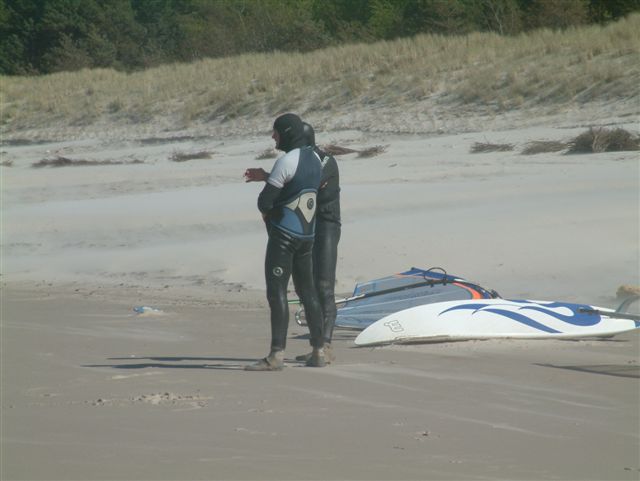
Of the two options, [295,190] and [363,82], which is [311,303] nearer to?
[295,190]

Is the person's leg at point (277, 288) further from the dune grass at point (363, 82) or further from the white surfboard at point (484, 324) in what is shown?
the dune grass at point (363, 82)

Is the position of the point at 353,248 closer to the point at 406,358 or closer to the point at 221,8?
the point at 406,358

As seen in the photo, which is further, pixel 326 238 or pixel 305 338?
pixel 305 338

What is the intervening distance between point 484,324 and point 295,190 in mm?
2151

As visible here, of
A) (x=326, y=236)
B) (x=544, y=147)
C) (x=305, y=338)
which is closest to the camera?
(x=326, y=236)

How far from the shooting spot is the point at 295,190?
6.80 m

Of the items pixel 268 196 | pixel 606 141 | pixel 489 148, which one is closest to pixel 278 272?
pixel 268 196

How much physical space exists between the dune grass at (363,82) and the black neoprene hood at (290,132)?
13.8 m

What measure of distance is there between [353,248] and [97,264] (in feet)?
10.4

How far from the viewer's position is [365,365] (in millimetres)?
7223

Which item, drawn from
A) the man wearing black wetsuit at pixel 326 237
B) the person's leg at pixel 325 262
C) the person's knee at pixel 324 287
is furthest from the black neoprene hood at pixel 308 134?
the person's knee at pixel 324 287

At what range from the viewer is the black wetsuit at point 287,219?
6777 millimetres

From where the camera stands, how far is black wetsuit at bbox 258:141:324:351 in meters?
6.78

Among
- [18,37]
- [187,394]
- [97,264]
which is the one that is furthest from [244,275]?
[18,37]
